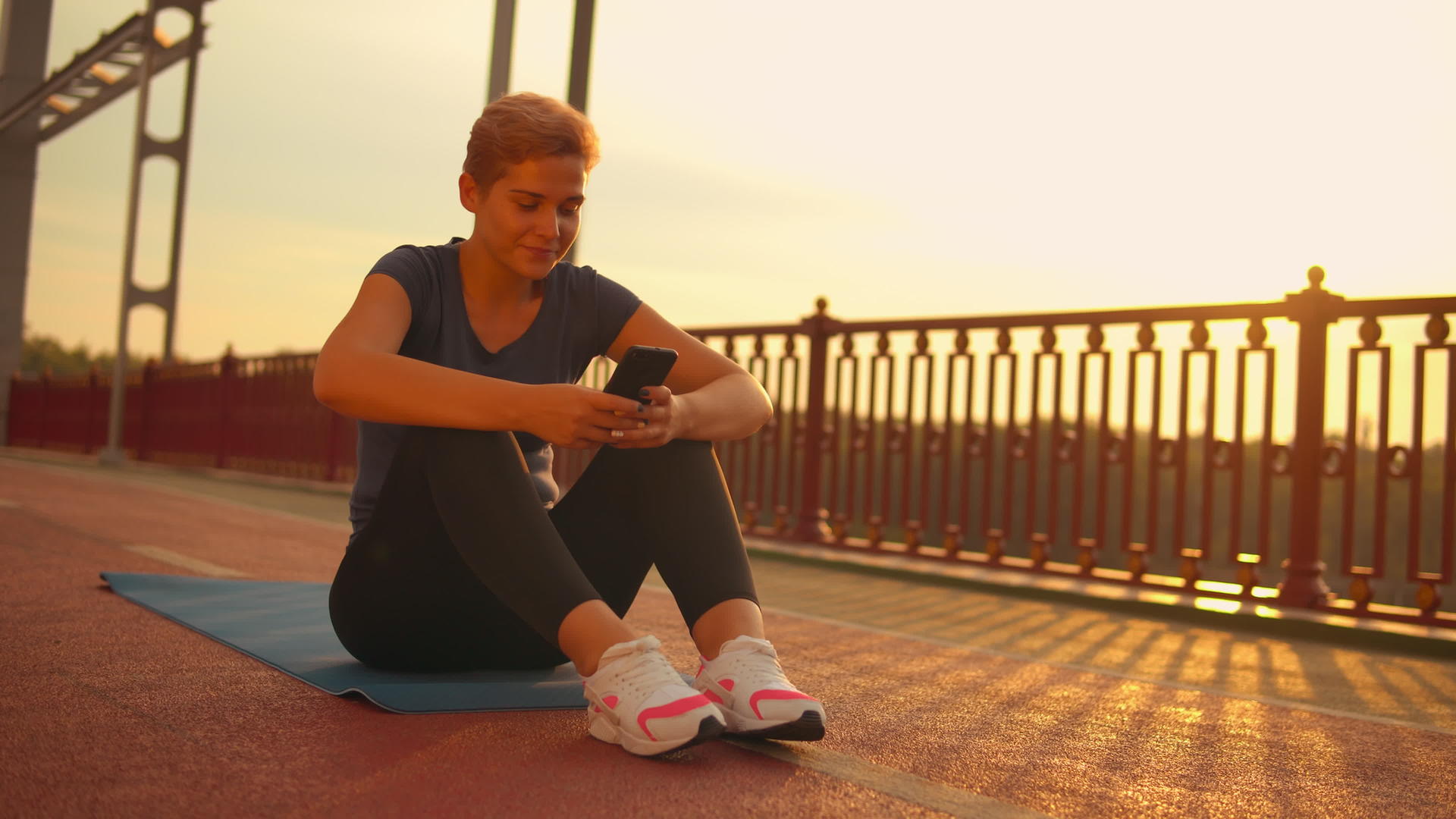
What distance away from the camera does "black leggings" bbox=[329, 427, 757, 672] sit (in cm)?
191

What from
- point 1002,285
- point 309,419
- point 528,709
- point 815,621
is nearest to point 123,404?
point 309,419

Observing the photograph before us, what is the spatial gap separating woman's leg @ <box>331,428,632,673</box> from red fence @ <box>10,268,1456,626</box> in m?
3.52

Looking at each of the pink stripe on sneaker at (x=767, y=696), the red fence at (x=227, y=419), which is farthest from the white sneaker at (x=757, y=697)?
the red fence at (x=227, y=419)

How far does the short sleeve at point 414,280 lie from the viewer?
221 cm

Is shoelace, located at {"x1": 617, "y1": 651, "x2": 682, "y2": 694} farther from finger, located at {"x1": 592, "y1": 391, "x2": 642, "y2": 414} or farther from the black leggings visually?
finger, located at {"x1": 592, "y1": 391, "x2": 642, "y2": 414}

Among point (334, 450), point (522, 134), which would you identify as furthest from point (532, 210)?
point (334, 450)

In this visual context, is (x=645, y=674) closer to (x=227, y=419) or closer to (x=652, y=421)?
(x=652, y=421)

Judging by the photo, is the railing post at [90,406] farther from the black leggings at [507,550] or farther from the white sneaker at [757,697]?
the white sneaker at [757,697]

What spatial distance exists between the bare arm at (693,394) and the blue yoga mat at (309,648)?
0.54m

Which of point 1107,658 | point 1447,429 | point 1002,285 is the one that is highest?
point 1002,285

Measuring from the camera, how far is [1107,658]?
140 inches

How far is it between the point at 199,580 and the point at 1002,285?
7611 mm

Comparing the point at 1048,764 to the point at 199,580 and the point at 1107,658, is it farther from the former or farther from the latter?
the point at 199,580

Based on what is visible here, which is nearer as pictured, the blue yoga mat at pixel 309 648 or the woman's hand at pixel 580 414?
the woman's hand at pixel 580 414
